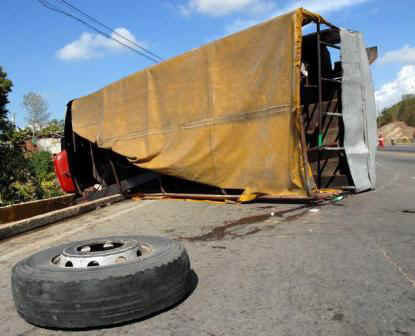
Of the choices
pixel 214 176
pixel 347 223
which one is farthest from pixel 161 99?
pixel 347 223

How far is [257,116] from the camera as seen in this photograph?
639 centimetres

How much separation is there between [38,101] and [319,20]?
79051 mm

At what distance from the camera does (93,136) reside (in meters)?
9.79

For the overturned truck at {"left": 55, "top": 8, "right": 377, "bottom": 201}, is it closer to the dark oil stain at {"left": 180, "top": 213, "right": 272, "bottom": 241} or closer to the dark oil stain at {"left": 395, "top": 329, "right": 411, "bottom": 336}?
the dark oil stain at {"left": 180, "top": 213, "right": 272, "bottom": 241}

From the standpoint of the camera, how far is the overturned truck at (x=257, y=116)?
6.00 meters

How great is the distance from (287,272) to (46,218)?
15.4 ft

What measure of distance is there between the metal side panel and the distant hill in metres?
85.4

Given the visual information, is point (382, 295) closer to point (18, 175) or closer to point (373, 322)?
point (373, 322)

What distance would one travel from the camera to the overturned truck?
19.7 feet

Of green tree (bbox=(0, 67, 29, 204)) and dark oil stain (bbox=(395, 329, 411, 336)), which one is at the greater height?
green tree (bbox=(0, 67, 29, 204))

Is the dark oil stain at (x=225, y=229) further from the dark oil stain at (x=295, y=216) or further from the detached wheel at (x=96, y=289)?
the detached wheel at (x=96, y=289)

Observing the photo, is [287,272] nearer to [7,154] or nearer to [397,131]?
[7,154]

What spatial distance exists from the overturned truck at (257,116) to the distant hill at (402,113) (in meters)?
85.5

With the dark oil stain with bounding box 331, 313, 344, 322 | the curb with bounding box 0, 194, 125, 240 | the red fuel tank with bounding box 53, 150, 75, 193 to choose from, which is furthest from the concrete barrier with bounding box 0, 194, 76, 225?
the dark oil stain with bounding box 331, 313, 344, 322
